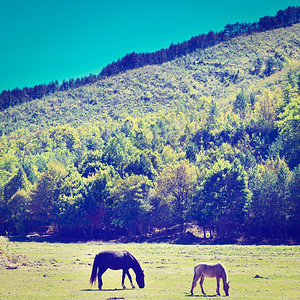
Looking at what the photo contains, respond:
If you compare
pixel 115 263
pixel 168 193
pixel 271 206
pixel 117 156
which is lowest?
pixel 115 263

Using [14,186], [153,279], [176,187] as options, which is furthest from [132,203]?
[153,279]

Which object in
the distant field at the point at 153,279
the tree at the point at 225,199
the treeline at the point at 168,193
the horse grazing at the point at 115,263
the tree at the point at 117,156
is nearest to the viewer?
the distant field at the point at 153,279

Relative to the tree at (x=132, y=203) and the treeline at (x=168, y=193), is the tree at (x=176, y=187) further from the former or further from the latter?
the tree at (x=132, y=203)

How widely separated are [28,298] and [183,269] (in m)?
18.5

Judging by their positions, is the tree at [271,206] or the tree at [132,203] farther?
the tree at [132,203]

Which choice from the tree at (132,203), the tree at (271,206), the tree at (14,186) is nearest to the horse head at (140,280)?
the tree at (271,206)

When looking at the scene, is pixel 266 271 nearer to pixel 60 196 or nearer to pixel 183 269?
pixel 183 269

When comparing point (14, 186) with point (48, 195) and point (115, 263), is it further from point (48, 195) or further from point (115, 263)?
point (115, 263)

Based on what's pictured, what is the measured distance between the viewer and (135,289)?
112 ft

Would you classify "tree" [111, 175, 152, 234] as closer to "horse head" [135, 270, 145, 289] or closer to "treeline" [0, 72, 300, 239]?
"treeline" [0, 72, 300, 239]

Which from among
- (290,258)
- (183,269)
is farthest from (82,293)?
(290,258)

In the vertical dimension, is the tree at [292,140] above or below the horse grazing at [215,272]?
above

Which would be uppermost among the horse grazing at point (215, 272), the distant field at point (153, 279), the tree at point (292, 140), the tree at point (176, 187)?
the tree at point (292, 140)

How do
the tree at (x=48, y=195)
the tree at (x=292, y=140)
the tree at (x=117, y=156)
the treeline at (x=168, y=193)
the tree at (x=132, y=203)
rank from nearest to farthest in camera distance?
the treeline at (x=168, y=193), the tree at (x=132, y=203), the tree at (x=48, y=195), the tree at (x=292, y=140), the tree at (x=117, y=156)
